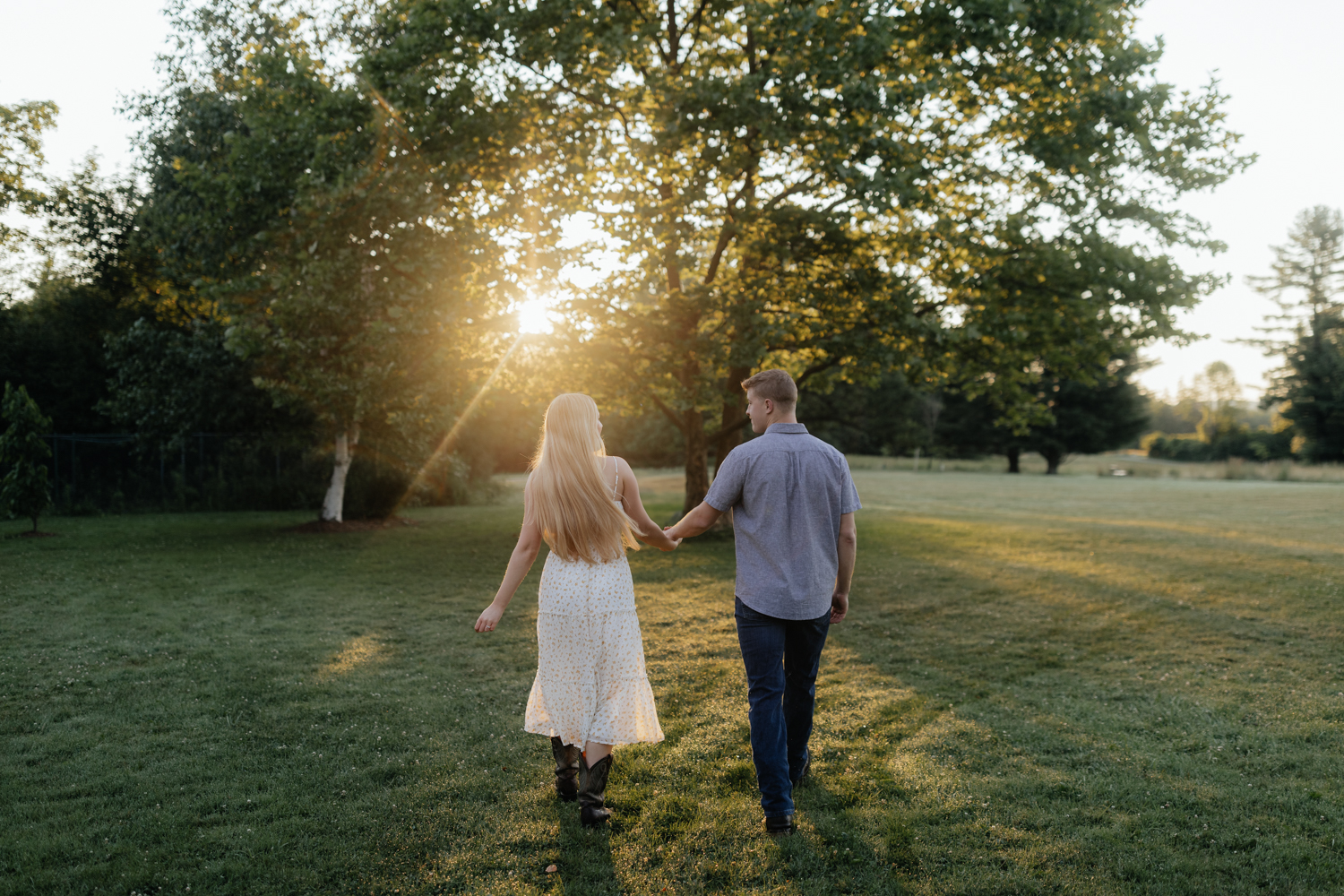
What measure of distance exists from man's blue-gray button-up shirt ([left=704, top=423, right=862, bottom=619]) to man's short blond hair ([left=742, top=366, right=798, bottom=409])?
0.17 metres

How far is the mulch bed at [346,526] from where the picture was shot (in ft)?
61.7

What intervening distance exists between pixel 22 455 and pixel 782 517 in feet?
59.3

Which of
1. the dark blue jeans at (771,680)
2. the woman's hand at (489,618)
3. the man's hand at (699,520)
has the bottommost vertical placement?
the dark blue jeans at (771,680)

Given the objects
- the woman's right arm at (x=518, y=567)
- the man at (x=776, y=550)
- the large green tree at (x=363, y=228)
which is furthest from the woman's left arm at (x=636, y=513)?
the large green tree at (x=363, y=228)

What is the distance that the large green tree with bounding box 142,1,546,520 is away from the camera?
13.7 m

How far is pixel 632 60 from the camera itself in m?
13.2

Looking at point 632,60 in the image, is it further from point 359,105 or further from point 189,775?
point 189,775

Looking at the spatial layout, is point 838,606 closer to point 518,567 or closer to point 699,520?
point 699,520

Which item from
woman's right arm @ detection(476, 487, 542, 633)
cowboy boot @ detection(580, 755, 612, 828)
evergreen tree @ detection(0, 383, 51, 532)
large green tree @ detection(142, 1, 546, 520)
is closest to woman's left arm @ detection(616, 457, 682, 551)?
woman's right arm @ detection(476, 487, 542, 633)

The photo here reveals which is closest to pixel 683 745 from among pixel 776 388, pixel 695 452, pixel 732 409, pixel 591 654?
pixel 591 654

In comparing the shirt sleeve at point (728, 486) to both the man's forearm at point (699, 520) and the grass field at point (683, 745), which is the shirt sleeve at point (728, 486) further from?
the grass field at point (683, 745)

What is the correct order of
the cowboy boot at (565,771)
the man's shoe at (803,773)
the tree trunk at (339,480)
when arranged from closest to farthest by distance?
the cowboy boot at (565,771) < the man's shoe at (803,773) < the tree trunk at (339,480)

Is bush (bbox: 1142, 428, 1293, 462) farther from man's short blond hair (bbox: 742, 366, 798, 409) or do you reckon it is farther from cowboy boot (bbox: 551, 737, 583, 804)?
cowboy boot (bbox: 551, 737, 583, 804)

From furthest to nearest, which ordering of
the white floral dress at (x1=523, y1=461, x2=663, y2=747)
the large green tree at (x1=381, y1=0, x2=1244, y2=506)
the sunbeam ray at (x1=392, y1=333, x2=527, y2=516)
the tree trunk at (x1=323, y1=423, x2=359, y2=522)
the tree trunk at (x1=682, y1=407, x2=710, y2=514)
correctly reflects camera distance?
the tree trunk at (x1=323, y1=423, x2=359, y2=522) → the tree trunk at (x1=682, y1=407, x2=710, y2=514) → the sunbeam ray at (x1=392, y1=333, x2=527, y2=516) → the large green tree at (x1=381, y1=0, x2=1244, y2=506) → the white floral dress at (x1=523, y1=461, x2=663, y2=747)
